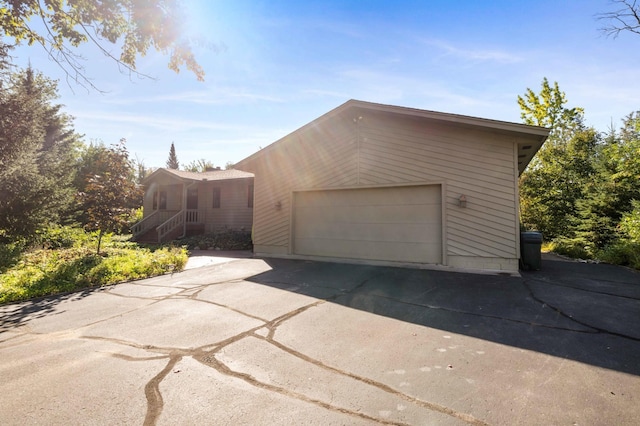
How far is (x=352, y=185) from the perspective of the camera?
341 inches

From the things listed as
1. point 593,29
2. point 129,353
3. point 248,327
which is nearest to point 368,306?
point 248,327

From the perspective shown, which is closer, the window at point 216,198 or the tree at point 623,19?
the tree at point 623,19

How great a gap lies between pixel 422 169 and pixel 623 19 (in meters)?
12.3

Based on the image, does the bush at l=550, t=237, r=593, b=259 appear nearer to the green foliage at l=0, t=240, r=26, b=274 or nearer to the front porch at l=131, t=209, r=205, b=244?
the green foliage at l=0, t=240, r=26, b=274

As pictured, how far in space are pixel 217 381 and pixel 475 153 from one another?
7.44 m

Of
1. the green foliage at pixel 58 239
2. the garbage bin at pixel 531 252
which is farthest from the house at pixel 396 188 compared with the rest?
the green foliage at pixel 58 239

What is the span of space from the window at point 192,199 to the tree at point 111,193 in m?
8.26

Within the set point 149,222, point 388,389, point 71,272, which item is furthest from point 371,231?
point 149,222

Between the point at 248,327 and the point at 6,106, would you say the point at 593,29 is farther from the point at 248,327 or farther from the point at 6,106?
the point at 6,106

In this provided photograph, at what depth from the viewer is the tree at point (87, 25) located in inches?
230

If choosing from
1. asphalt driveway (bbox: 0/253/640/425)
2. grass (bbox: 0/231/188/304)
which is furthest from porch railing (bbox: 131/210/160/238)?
asphalt driveway (bbox: 0/253/640/425)

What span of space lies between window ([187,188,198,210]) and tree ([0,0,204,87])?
1290 cm

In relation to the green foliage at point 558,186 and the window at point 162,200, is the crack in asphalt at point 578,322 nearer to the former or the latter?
the green foliage at point 558,186

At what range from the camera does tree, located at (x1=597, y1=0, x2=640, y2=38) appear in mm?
11234
